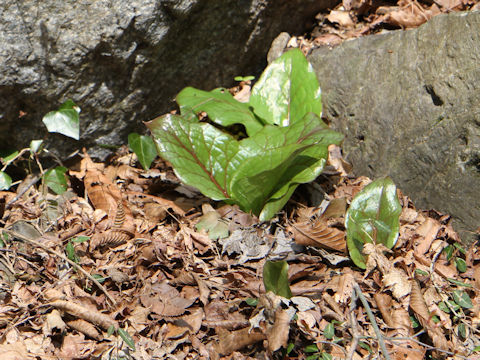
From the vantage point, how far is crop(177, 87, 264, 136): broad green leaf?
108 inches

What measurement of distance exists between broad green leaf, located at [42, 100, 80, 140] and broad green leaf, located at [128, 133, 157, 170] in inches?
12.2

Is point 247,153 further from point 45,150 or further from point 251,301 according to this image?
point 45,150

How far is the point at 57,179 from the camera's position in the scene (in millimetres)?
2664

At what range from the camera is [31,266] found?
2.28 meters

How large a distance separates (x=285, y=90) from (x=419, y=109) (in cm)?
75

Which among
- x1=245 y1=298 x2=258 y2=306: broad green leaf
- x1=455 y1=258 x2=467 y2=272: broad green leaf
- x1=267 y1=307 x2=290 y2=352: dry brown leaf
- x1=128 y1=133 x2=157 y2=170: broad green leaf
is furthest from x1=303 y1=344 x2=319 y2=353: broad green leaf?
x1=128 y1=133 x2=157 y2=170: broad green leaf

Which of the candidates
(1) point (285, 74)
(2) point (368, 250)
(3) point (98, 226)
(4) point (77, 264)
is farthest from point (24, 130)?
(2) point (368, 250)

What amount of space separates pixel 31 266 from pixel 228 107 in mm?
1340

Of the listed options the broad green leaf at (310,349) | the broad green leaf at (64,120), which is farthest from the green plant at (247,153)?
the broad green leaf at (310,349)

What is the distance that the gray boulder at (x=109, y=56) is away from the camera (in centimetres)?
246

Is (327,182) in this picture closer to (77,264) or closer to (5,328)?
(77,264)

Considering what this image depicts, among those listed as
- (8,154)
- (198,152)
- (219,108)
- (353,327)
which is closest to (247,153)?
(198,152)

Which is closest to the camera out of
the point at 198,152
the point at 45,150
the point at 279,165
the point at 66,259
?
the point at 66,259

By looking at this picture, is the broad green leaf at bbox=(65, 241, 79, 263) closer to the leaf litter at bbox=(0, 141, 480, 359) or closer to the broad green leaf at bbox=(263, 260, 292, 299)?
the leaf litter at bbox=(0, 141, 480, 359)
